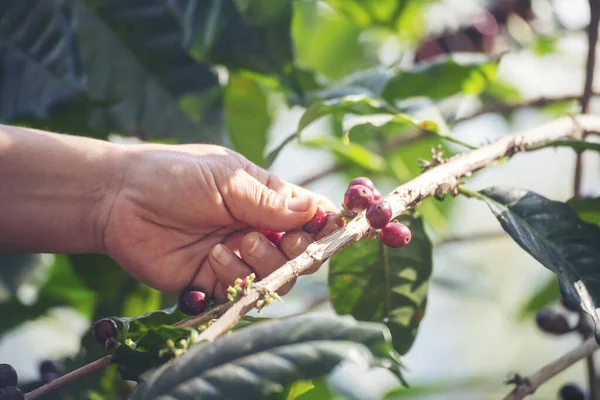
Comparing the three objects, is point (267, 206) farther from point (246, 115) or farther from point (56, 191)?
point (246, 115)

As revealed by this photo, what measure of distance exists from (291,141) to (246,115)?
709 mm

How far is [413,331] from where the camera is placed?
1.34 metres

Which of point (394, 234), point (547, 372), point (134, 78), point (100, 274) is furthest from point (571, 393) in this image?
point (134, 78)

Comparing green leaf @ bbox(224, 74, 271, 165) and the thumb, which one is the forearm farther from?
green leaf @ bbox(224, 74, 271, 165)

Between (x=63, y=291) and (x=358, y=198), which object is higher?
(x=358, y=198)

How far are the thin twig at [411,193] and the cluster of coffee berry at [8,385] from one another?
0.29 meters

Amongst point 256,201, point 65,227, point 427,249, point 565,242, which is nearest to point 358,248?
point 427,249

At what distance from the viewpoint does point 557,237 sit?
1.19 meters

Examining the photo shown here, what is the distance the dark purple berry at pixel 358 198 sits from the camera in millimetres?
1062

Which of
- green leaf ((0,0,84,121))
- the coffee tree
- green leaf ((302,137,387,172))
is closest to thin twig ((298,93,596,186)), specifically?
the coffee tree

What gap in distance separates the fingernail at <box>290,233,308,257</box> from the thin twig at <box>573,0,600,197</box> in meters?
0.66

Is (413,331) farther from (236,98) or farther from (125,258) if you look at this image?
(236,98)

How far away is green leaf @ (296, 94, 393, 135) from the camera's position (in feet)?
4.19

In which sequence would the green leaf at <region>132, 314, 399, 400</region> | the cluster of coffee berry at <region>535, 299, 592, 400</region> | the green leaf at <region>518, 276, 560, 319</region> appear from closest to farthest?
1. the green leaf at <region>132, 314, 399, 400</region>
2. the cluster of coffee berry at <region>535, 299, 592, 400</region>
3. the green leaf at <region>518, 276, 560, 319</region>
